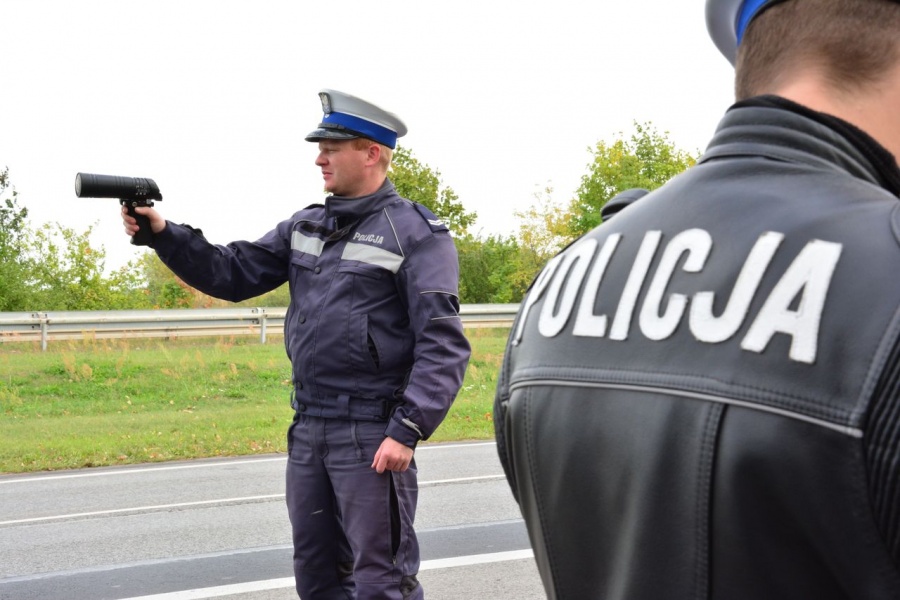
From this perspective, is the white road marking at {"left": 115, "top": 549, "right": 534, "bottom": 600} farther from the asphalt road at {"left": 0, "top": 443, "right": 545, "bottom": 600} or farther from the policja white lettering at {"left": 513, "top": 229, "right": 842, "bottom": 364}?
the policja white lettering at {"left": 513, "top": 229, "right": 842, "bottom": 364}

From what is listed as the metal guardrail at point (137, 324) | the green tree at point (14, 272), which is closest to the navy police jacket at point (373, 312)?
the metal guardrail at point (137, 324)

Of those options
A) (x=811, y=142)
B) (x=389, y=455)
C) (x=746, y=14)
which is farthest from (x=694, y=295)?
(x=389, y=455)

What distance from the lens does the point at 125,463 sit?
978cm

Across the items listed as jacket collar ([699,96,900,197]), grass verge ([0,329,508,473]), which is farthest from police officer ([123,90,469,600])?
grass verge ([0,329,508,473])

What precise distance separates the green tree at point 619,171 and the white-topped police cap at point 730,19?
3731cm

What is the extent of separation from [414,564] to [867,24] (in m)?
3.26

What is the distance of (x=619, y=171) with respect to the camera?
4112cm

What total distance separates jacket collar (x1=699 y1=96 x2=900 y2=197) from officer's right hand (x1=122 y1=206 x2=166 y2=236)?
328 cm

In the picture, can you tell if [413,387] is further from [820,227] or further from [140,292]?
[140,292]

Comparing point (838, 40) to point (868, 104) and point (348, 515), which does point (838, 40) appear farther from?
point (348, 515)

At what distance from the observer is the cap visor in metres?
4.33

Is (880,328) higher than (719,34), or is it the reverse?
(719,34)

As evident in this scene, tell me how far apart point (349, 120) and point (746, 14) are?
3137mm

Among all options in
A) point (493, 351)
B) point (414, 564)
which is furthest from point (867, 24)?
point (493, 351)
